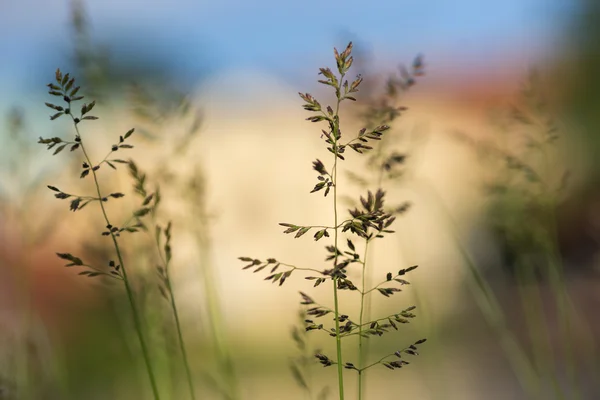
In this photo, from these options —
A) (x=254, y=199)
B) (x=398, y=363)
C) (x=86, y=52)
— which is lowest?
(x=398, y=363)

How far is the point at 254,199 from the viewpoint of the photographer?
712 cm

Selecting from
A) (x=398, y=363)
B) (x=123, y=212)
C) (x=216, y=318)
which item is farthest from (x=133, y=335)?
(x=398, y=363)

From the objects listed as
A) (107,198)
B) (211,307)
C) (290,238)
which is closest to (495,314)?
(211,307)

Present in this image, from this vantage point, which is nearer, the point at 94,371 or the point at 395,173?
the point at 395,173

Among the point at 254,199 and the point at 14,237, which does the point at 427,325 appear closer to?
the point at 14,237

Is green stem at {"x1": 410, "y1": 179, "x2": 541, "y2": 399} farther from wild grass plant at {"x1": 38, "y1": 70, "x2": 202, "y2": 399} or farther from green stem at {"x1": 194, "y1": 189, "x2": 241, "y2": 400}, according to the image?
wild grass plant at {"x1": 38, "y1": 70, "x2": 202, "y2": 399}

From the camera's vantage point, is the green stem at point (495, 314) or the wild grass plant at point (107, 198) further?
the green stem at point (495, 314)

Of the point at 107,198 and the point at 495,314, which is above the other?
the point at 107,198

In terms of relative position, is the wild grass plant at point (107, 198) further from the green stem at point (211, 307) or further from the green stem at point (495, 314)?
the green stem at point (495, 314)

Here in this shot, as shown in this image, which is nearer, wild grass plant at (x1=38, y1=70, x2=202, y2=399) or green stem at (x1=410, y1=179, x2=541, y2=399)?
wild grass plant at (x1=38, y1=70, x2=202, y2=399)

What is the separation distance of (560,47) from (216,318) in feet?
33.2

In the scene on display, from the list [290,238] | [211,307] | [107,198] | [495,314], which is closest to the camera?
[107,198]

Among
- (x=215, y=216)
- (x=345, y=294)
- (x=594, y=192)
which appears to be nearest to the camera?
(x=215, y=216)

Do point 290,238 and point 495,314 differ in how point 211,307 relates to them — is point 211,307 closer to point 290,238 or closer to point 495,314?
point 495,314
